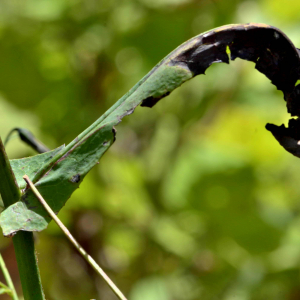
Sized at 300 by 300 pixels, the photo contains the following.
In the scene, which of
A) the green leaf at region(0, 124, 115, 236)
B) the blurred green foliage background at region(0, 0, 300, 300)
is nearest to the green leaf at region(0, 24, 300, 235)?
the green leaf at region(0, 124, 115, 236)

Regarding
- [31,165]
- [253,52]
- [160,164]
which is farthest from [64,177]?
[160,164]

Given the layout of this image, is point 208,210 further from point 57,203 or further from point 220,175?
point 57,203

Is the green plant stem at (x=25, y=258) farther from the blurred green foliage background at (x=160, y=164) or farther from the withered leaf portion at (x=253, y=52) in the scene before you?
the blurred green foliage background at (x=160, y=164)

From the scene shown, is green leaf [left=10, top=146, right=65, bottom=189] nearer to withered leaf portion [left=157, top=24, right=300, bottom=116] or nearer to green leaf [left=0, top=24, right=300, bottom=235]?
green leaf [left=0, top=24, right=300, bottom=235]

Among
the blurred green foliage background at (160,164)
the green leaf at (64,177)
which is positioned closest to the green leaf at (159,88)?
the green leaf at (64,177)

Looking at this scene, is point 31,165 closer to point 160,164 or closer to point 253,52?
point 253,52
